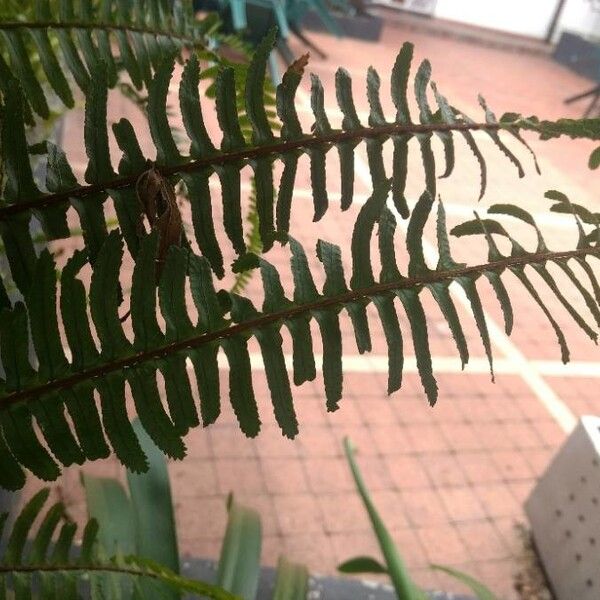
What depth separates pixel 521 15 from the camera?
4668mm

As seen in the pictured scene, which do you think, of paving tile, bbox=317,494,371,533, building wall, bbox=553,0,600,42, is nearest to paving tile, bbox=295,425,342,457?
paving tile, bbox=317,494,371,533

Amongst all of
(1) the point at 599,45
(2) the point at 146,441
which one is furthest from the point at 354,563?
(1) the point at 599,45

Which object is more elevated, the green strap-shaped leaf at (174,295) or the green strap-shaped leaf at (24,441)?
the green strap-shaped leaf at (174,295)

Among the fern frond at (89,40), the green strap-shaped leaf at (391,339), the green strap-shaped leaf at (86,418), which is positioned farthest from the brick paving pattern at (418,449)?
the green strap-shaped leaf at (86,418)

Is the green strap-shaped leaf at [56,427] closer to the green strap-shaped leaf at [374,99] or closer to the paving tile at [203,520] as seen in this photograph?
the green strap-shaped leaf at [374,99]

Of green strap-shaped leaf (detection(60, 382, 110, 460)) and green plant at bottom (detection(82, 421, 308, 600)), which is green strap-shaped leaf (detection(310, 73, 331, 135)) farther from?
green plant at bottom (detection(82, 421, 308, 600))

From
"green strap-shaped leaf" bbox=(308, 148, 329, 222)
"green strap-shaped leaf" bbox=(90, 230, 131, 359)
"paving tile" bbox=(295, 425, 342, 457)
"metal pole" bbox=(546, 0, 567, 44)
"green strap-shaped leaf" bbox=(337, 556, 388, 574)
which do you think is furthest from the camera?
"metal pole" bbox=(546, 0, 567, 44)

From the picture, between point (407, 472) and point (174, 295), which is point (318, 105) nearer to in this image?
point (174, 295)

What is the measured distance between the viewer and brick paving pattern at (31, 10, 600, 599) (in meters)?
1.22

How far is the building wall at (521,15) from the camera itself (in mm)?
4469

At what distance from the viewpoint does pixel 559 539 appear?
118 cm

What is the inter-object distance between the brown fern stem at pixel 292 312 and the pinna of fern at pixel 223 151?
0.07 metres

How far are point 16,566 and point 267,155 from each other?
0.38 m

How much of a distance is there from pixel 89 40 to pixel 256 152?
22 cm
